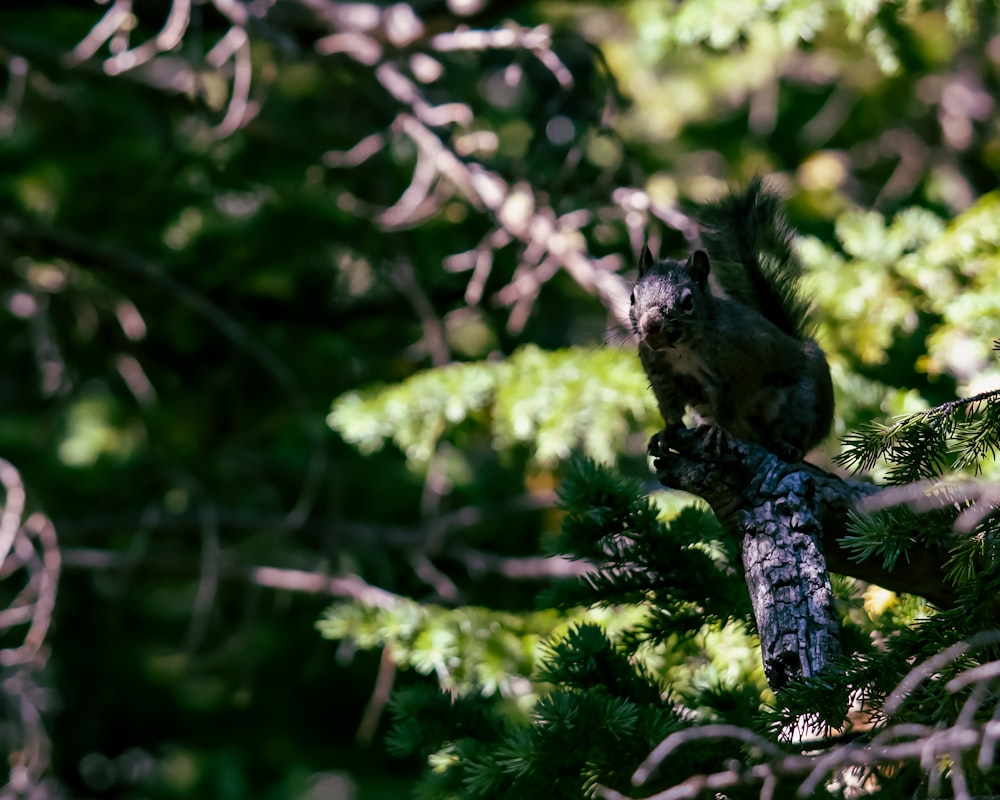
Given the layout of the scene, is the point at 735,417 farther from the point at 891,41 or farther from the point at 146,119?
the point at 146,119

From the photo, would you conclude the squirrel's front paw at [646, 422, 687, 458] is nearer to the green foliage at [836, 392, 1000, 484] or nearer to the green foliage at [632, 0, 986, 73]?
the green foliage at [836, 392, 1000, 484]

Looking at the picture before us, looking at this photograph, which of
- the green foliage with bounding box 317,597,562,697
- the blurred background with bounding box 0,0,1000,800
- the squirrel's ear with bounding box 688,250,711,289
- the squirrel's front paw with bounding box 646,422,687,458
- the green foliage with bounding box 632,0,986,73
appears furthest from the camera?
the blurred background with bounding box 0,0,1000,800

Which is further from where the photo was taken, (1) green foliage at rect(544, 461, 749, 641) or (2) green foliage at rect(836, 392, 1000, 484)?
(1) green foliage at rect(544, 461, 749, 641)

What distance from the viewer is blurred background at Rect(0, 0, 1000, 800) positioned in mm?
2854

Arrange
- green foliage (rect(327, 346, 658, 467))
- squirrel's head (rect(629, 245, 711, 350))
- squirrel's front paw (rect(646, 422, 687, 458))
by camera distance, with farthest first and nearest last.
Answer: green foliage (rect(327, 346, 658, 467)) → squirrel's head (rect(629, 245, 711, 350)) → squirrel's front paw (rect(646, 422, 687, 458))

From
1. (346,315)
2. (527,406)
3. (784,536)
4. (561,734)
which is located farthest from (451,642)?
(346,315)

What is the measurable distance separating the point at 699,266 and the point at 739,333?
0.14 metres

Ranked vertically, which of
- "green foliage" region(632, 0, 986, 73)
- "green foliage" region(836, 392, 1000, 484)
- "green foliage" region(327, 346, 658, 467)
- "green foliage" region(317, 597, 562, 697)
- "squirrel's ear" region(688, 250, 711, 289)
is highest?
"green foliage" region(632, 0, 986, 73)

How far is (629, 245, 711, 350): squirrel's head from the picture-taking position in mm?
1726

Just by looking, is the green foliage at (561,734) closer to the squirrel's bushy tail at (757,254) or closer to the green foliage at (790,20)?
the squirrel's bushy tail at (757,254)

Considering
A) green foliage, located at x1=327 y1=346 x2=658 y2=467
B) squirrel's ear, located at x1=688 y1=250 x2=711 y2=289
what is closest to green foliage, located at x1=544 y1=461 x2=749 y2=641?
squirrel's ear, located at x1=688 y1=250 x2=711 y2=289

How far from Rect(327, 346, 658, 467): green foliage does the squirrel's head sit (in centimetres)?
87

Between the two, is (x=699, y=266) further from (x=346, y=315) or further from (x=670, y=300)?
(x=346, y=315)

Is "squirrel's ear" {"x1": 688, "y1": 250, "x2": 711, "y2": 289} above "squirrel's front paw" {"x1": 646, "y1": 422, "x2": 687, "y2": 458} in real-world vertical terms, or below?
above
